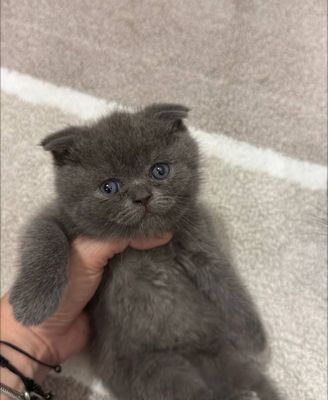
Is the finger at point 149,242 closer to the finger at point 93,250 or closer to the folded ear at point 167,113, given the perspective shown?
the finger at point 93,250

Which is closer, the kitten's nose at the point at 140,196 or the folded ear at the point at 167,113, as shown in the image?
the kitten's nose at the point at 140,196

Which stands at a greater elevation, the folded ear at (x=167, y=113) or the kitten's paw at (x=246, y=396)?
the folded ear at (x=167, y=113)

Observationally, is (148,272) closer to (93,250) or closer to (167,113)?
(93,250)

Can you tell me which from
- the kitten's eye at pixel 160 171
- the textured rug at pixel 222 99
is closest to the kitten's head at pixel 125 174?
the kitten's eye at pixel 160 171

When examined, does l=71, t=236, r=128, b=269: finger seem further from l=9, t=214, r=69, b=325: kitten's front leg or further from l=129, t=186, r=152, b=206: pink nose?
l=129, t=186, r=152, b=206: pink nose

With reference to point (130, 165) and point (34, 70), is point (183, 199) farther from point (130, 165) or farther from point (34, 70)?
point (34, 70)

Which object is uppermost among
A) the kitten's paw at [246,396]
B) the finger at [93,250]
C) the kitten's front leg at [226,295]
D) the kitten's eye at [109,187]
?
the kitten's eye at [109,187]

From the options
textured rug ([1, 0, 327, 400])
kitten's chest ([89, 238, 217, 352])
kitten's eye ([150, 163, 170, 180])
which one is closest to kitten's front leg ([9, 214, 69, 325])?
kitten's chest ([89, 238, 217, 352])
